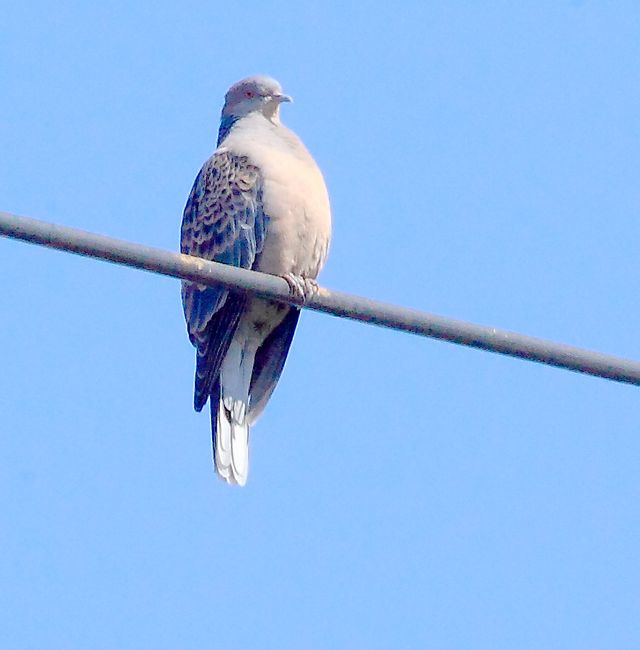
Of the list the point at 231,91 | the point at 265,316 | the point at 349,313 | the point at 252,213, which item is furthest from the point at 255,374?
the point at 349,313

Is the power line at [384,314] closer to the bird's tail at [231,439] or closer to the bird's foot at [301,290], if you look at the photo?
the bird's foot at [301,290]

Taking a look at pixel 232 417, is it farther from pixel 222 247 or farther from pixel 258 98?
pixel 258 98

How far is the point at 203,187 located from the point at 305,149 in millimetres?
537

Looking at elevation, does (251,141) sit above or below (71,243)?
above

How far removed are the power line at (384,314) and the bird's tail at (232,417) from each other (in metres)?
2.70

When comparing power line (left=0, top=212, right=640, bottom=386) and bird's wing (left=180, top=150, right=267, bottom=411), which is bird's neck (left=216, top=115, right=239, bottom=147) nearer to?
bird's wing (left=180, top=150, right=267, bottom=411)

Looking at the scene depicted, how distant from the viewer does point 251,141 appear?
755cm

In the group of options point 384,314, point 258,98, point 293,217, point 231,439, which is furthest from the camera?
point 258,98

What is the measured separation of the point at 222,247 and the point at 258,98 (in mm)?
1189

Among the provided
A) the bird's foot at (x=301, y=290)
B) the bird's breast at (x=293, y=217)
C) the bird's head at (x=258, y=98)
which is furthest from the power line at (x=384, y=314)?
the bird's head at (x=258, y=98)

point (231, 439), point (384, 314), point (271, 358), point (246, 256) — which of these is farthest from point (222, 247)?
point (384, 314)

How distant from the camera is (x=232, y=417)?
7160 millimetres

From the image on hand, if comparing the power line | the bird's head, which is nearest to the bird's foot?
the power line

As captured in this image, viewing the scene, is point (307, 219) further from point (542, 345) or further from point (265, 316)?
point (542, 345)
